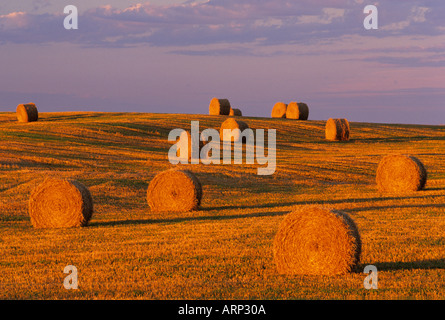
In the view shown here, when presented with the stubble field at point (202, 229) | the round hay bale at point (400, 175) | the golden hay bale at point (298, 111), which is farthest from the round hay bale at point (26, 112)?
the round hay bale at point (400, 175)

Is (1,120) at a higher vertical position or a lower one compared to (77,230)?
higher

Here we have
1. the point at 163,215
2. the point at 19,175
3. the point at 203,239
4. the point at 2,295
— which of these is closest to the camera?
the point at 2,295

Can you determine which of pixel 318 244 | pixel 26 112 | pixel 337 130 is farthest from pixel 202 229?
pixel 26 112

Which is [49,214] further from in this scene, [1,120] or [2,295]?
[1,120]

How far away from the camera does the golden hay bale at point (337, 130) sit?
197 ft

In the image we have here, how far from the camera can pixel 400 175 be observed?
96.5 feet

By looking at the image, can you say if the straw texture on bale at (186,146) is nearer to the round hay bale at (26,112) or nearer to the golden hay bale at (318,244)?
the round hay bale at (26,112)

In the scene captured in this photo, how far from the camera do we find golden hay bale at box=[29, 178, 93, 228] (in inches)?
819

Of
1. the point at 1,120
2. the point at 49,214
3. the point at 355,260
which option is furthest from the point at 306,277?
the point at 1,120

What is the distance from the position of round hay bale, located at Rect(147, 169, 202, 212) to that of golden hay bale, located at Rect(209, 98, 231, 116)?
47.1m

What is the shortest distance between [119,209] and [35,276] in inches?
484

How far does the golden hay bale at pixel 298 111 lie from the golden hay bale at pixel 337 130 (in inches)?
477

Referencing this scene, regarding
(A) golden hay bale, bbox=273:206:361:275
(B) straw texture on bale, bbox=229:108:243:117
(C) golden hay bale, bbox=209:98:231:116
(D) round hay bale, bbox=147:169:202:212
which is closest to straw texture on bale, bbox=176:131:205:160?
(D) round hay bale, bbox=147:169:202:212

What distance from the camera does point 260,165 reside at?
39594 mm
